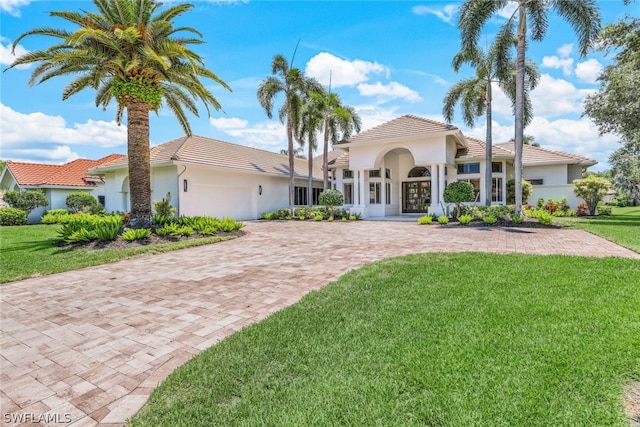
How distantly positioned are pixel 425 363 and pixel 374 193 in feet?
68.8

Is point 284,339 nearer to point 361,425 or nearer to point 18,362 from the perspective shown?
point 361,425

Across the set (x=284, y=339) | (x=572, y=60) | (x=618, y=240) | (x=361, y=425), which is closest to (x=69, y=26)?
Answer: (x=284, y=339)

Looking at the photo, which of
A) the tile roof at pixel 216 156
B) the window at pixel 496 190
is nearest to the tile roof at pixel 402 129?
the window at pixel 496 190

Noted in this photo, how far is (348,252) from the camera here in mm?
9203

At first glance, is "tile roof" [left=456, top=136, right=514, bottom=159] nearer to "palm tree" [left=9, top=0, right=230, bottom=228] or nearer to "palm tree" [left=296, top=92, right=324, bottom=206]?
→ "palm tree" [left=296, top=92, right=324, bottom=206]

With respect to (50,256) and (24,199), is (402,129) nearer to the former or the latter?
(50,256)

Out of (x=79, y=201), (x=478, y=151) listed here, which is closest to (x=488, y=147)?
(x=478, y=151)

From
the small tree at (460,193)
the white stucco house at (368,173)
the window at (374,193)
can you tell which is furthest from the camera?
the window at (374,193)

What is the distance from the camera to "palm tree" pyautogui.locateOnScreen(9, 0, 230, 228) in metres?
10.8

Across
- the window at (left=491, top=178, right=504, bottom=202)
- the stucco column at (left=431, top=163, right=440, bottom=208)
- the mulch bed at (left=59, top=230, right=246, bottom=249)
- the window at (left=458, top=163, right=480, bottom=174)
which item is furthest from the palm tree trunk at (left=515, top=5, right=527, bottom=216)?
the mulch bed at (left=59, top=230, right=246, bottom=249)

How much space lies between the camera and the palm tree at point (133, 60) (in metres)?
10.8

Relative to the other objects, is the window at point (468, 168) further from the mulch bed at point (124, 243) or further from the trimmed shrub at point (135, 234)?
the trimmed shrub at point (135, 234)

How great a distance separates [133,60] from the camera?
1076 centimetres

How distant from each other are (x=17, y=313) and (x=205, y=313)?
9.67 ft
